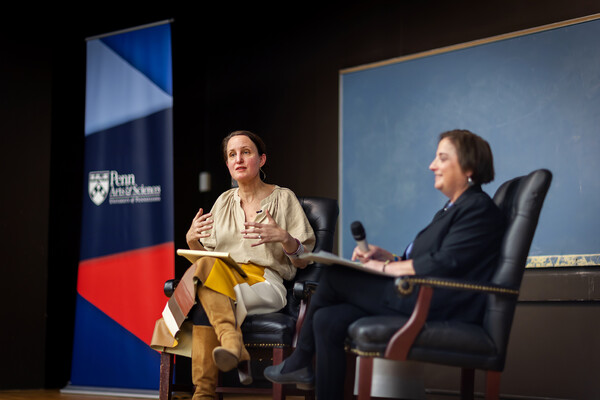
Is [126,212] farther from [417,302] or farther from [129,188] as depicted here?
[417,302]

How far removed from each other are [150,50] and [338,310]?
9.62 ft

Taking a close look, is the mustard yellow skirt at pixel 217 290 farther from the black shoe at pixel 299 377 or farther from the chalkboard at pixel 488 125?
the chalkboard at pixel 488 125

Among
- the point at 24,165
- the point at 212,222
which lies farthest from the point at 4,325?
the point at 212,222

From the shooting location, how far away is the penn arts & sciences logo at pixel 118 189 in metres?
4.57

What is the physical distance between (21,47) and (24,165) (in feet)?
2.91

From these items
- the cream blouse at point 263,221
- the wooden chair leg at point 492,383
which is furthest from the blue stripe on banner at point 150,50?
the wooden chair leg at point 492,383

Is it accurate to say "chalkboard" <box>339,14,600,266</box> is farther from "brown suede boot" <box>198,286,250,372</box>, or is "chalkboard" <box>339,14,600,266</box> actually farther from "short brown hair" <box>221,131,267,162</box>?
"brown suede boot" <box>198,286,250,372</box>

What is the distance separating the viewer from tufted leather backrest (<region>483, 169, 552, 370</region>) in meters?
2.31

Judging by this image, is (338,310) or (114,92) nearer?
(338,310)

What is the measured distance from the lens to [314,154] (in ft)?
16.6

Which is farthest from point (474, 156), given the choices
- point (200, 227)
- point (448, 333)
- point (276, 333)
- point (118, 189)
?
point (118, 189)

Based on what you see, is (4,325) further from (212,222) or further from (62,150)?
(212,222)

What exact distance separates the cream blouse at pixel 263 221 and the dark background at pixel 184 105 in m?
1.49

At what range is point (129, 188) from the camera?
4.63m
